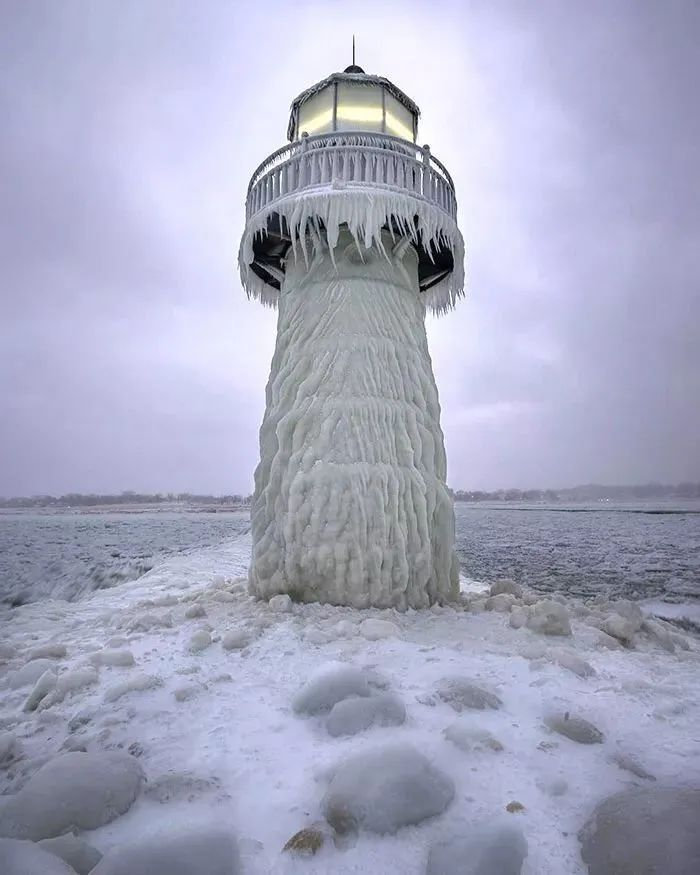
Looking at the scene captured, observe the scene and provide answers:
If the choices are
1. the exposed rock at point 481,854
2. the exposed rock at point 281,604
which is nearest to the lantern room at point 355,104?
the exposed rock at point 281,604

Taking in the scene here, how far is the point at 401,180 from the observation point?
22.9 ft

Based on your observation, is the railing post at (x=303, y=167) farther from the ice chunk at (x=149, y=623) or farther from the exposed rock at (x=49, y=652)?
the exposed rock at (x=49, y=652)

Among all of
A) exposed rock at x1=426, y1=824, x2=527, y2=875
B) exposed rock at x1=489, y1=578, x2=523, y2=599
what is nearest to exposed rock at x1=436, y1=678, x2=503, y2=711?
exposed rock at x1=426, y1=824, x2=527, y2=875

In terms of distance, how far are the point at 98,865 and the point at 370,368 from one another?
223 inches

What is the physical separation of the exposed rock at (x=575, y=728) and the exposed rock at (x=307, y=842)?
5.13ft

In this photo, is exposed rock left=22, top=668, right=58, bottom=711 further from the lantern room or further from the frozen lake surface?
the lantern room

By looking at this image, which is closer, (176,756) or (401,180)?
(176,756)

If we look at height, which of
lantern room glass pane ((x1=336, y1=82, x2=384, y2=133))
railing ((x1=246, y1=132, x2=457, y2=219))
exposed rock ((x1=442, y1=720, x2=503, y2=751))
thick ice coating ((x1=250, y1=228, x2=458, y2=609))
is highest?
lantern room glass pane ((x1=336, y1=82, x2=384, y2=133))

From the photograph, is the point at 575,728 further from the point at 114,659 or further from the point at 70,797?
the point at 114,659

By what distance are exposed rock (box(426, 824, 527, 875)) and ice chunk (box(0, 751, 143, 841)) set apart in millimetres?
1434

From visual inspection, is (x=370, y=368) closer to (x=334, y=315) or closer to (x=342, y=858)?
(x=334, y=315)

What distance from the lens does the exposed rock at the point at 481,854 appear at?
1848 mm

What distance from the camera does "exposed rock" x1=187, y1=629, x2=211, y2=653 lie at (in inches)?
171

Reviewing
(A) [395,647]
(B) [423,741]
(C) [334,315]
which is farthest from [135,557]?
(B) [423,741]
